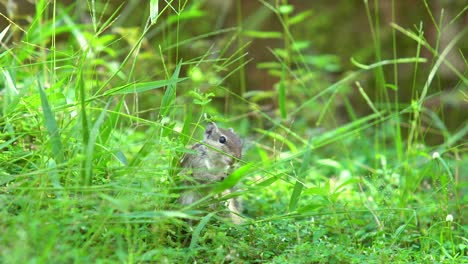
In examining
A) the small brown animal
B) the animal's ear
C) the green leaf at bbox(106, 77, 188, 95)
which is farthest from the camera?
the animal's ear

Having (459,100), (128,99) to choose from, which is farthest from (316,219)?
(459,100)

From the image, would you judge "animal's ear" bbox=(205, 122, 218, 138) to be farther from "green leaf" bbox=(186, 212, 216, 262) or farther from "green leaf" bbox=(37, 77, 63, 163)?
"green leaf" bbox=(37, 77, 63, 163)

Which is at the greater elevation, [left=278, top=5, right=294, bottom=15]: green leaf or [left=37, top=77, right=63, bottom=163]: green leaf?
[left=37, top=77, right=63, bottom=163]: green leaf

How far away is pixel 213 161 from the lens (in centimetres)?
353

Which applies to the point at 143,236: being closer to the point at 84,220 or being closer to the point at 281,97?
the point at 84,220

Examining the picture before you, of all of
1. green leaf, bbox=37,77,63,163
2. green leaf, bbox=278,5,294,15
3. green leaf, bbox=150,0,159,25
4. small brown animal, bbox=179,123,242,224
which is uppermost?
green leaf, bbox=150,0,159,25

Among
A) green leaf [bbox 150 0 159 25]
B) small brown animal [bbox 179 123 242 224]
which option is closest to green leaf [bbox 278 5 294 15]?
small brown animal [bbox 179 123 242 224]

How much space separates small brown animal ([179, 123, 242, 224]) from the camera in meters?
3.24

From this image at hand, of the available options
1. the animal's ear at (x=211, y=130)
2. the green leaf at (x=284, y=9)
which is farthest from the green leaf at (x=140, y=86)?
the green leaf at (x=284, y=9)

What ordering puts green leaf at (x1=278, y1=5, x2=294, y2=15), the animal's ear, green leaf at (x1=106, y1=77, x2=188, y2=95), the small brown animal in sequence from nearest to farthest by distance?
green leaf at (x1=106, y1=77, x2=188, y2=95) < the small brown animal < the animal's ear < green leaf at (x1=278, y1=5, x2=294, y2=15)

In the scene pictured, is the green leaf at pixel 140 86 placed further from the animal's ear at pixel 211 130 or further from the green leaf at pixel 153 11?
the animal's ear at pixel 211 130

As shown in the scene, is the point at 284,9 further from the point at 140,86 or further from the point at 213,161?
the point at 140,86

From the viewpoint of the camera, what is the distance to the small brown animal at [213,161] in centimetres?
324

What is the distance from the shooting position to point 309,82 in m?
6.35
